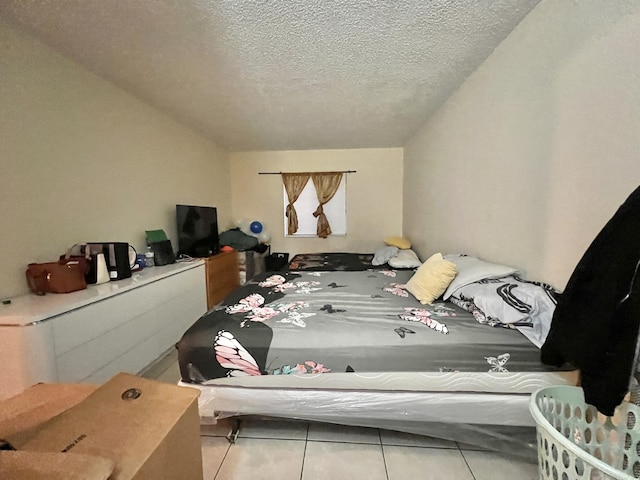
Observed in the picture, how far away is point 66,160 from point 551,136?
3.10 metres

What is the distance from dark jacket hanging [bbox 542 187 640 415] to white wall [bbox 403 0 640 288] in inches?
15.4

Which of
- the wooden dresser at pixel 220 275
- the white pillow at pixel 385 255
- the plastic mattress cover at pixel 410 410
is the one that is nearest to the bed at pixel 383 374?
the plastic mattress cover at pixel 410 410

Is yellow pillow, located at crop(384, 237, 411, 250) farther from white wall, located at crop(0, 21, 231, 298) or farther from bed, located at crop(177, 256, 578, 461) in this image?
white wall, located at crop(0, 21, 231, 298)

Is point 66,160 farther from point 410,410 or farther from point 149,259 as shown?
point 410,410

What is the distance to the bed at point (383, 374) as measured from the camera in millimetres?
1349

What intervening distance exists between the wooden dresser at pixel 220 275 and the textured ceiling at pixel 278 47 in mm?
1729

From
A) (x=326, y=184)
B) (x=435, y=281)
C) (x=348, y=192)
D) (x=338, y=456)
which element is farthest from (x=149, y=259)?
(x=348, y=192)

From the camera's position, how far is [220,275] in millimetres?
3680

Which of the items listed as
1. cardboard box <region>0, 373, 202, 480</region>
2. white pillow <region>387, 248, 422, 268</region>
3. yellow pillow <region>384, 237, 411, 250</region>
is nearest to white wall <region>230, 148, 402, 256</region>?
yellow pillow <region>384, 237, 411, 250</region>

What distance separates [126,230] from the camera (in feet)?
8.75

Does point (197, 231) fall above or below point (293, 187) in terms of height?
below

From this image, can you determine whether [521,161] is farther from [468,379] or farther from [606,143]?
[468,379]

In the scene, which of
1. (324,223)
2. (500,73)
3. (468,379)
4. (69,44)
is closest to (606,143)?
(500,73)

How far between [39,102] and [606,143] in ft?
10.4
